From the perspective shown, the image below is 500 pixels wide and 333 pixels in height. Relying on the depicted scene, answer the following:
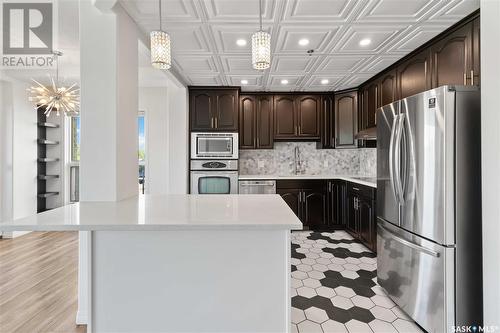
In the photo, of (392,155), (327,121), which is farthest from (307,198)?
(392,155)

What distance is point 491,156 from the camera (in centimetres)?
144

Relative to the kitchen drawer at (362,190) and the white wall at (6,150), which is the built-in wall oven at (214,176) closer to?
the kitchen drawer at (362,190)

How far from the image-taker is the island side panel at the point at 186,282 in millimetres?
1367

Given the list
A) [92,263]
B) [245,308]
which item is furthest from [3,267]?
[245,308]

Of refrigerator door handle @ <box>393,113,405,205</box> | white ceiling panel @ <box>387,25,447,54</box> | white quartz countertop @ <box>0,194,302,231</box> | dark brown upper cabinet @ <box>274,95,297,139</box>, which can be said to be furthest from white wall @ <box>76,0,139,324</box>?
dark brown upper cabinet @ <box>274,95,297,139</box>

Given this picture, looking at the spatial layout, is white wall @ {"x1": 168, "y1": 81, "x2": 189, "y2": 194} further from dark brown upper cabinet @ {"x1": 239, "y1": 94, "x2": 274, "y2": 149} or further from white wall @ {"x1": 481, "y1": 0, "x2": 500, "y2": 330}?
white wall @ {"x1": 481, "y1": 0, "x2": 500, "y2": 330}

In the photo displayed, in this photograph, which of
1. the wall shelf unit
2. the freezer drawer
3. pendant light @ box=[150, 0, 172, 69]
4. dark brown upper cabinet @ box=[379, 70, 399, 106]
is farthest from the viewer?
the wall shelf unit

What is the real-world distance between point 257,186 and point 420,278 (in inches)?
102

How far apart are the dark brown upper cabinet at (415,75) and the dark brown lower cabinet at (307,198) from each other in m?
1.80

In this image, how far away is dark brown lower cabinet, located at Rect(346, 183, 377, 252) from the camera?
3064 millimetres

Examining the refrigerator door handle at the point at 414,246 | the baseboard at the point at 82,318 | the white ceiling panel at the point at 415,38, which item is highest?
the white ceiling panel at the point at 415,38

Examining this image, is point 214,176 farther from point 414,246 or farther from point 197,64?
point 414,246

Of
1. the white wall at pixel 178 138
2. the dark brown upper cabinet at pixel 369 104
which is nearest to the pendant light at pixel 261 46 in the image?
the dark brown upper cabinet at pixel 369 104

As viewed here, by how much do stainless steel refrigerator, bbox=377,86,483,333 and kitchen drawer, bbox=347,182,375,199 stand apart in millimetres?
1167
